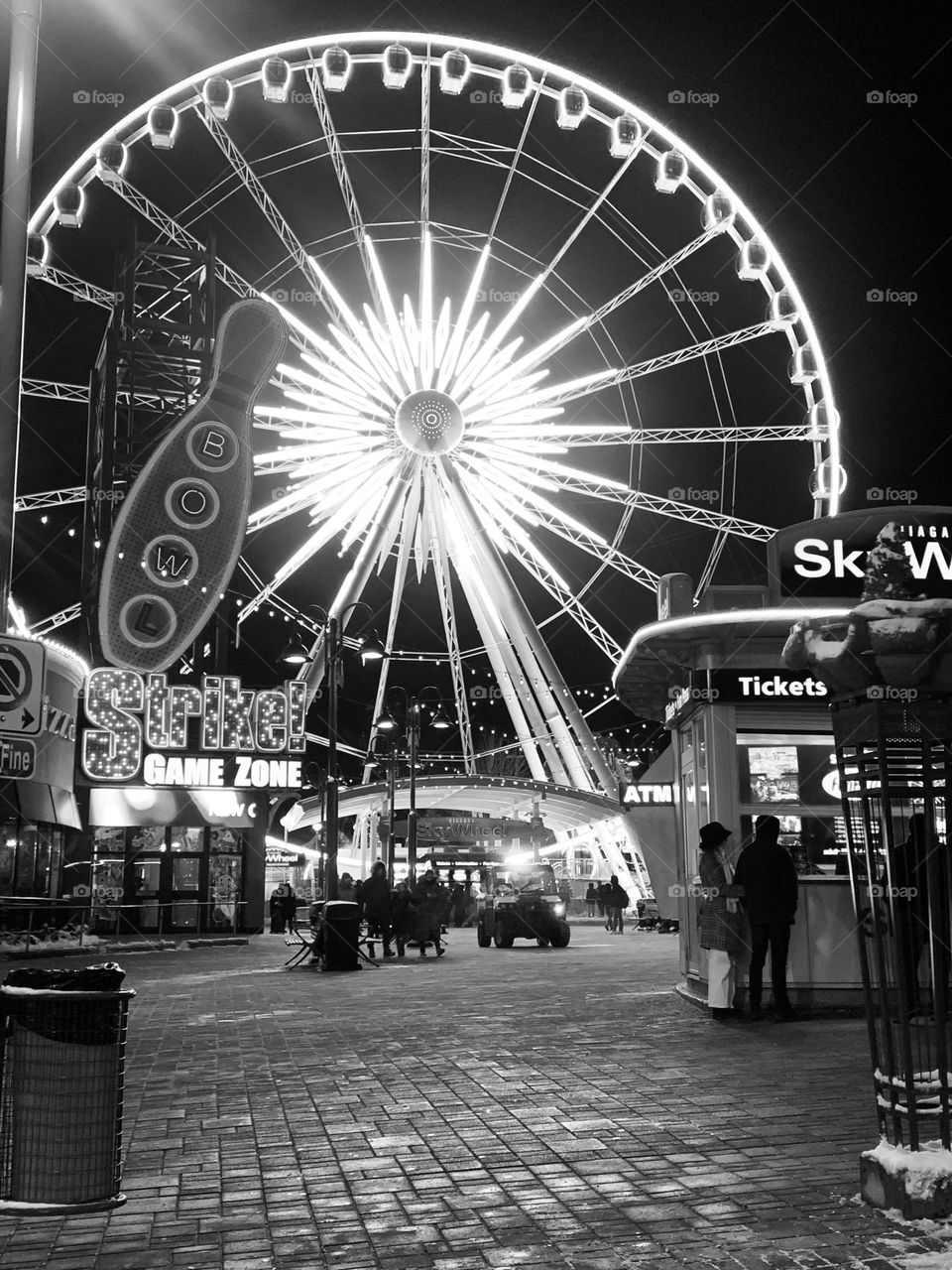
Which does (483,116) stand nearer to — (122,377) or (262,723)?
(122,377)

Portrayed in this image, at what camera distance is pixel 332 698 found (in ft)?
69.8

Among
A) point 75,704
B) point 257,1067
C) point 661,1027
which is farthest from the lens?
point 75,704

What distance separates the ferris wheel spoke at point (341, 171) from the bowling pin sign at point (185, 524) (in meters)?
3.90

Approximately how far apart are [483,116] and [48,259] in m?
9.04

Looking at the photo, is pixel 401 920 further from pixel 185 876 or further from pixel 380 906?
pixel 185 876

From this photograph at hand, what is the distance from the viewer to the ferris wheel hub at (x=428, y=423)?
24547mm

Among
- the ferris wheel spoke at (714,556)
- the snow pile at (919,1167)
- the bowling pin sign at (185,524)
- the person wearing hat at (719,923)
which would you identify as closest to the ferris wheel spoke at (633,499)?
the ferris wheel spoke at (714,556)

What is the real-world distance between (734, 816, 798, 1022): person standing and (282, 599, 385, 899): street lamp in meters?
9.85

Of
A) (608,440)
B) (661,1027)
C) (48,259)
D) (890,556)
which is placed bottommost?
(661,1027)

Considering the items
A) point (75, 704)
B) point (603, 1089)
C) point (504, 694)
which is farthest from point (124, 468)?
point (603, 1089)

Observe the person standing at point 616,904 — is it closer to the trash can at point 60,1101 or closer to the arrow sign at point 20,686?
the arrow sign at point 20,686

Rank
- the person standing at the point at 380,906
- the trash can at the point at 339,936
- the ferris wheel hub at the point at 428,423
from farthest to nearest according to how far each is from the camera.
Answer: the ferris wheel hub at the point at 428,423
the person standing at the point at 380,906
the trash can at the point at 339,936

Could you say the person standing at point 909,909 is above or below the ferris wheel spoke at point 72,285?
below

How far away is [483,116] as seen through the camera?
2522 cm
